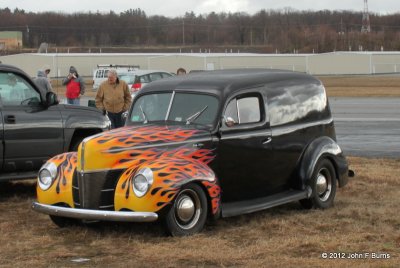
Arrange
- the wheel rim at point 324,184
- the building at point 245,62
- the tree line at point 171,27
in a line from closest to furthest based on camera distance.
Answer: the wheel rim at point 324,184 < the building at point 245,62 < the tree line at point 171,27

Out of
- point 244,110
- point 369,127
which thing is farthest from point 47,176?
point 369,127

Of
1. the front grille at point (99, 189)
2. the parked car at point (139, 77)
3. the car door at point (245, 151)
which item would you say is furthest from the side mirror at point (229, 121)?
the parked car at point (139, 77)

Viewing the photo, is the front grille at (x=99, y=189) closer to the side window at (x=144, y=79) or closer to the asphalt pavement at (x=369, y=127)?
the asphalt pavement at (x=369, y=127)

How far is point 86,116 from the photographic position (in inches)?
447

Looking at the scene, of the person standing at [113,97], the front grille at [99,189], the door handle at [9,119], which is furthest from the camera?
the person standing at [113,97]

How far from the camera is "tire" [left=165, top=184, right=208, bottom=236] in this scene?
7.75 m

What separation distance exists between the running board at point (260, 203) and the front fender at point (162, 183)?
0.36 metres

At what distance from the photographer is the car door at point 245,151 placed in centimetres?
851

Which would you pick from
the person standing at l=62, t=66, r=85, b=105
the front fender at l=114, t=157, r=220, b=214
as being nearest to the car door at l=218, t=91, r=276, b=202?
the front fender at l=114, t=157, r=220, b=214

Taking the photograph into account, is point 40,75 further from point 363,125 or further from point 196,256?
point 196,256

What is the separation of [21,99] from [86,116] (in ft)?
3.50

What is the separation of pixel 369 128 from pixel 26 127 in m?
12.9

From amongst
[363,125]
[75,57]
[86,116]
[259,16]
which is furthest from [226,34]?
[86,116]

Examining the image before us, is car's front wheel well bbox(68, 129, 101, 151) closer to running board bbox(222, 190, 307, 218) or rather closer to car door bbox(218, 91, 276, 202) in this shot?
car door bbox(218, 91, 276, 202)
